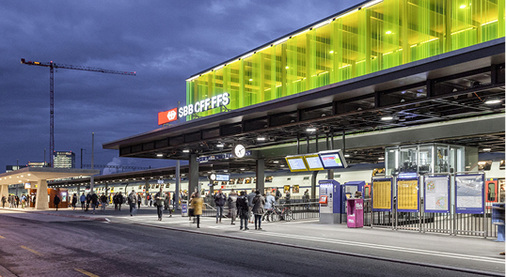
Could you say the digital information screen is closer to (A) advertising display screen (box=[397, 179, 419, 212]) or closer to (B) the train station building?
(B) the train station building

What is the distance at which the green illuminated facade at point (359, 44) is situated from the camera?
69.5 ft

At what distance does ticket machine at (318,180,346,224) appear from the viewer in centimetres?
2483

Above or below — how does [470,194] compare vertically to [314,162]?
below

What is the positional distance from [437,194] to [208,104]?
17445 mm

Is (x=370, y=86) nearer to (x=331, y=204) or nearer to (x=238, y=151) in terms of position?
(x=331, y=204)

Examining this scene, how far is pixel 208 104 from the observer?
3238 centimetres

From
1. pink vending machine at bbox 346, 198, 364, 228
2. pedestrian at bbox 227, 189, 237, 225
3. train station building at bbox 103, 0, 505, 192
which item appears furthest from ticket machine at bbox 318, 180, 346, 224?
pedestrian at bbox 227, 189, 237, 225

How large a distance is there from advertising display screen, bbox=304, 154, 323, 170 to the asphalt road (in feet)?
24.3

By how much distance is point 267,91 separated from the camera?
33125 mm

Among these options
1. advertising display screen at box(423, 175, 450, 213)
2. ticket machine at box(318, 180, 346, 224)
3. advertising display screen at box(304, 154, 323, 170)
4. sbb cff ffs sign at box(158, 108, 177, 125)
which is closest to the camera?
advertising display screen at box(423, 175, 450, 213)

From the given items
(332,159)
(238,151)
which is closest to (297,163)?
(332,159)

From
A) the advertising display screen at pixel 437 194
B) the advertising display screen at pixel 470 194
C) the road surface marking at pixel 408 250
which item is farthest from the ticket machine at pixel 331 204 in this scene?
the advertising display screen at pixel 470 194

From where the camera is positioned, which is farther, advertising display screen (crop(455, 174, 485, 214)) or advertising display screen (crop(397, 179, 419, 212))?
advertising display screen (crop(397, 179, 419, 212))

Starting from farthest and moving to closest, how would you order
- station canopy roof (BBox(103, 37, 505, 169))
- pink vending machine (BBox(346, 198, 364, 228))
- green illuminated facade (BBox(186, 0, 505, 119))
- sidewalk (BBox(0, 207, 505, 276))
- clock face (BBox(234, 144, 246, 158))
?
clock face (BBox(234, 144, 246, 158)), pink vending machine (BBox(346, 198, 364, 228)), green illuminated facade (BBox(186, 0, 505, 119)), station canopy roof (BBox(103, 37, 505, 169)), sidewalk (BBox(0, 207, 505, 276))
